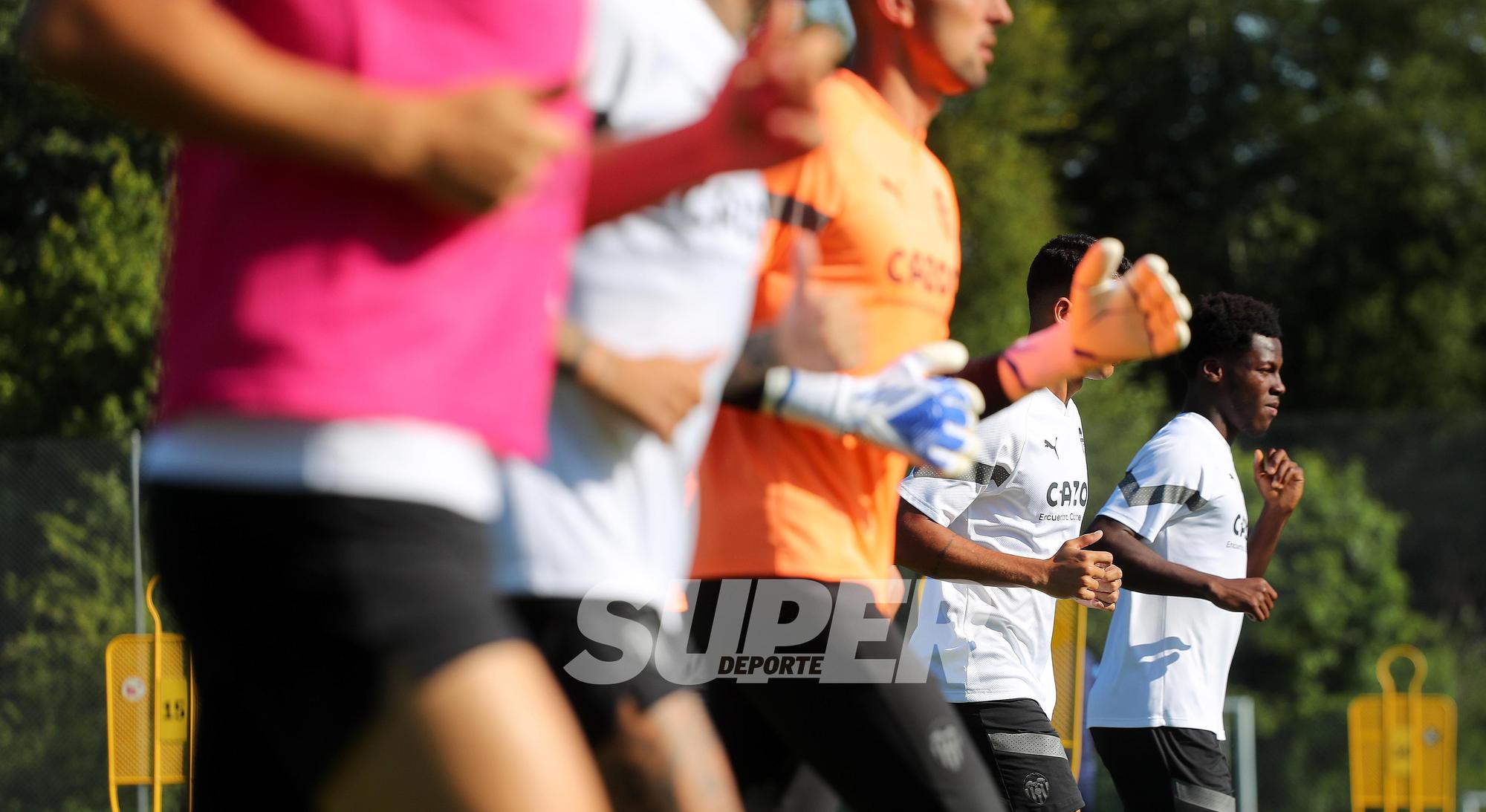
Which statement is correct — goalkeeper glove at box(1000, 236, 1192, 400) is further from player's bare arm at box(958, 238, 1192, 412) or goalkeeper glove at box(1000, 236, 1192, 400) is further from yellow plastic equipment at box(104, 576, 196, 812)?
yellow plastic equipment at box(104, 576, 196, 812)

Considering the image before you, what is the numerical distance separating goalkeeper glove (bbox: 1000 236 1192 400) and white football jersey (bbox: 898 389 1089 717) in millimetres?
1567

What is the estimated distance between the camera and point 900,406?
3.15m

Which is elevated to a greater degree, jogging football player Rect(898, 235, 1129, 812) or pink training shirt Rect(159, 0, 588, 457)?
pink training shirt Rect(159, 0, 588, 457)

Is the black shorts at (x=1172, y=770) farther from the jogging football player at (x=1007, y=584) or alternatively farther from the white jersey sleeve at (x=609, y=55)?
the white jersey sleeve at (x=609, y=55)

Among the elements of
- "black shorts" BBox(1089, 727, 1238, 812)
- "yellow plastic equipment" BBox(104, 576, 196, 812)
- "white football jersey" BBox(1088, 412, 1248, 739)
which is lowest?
"yellow plastic equipment" BBox(104, 576, 196, 812)

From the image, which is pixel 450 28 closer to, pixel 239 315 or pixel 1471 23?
pixel 239 315

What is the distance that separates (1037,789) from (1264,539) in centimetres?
152

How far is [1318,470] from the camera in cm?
1666

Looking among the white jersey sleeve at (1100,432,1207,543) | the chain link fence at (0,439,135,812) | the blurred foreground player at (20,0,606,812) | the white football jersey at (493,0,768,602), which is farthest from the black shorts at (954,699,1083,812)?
the chain link fence at (0,439,135,812)

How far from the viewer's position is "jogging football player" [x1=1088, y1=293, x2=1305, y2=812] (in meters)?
5.46

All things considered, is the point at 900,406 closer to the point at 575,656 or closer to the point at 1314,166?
the point at 575,656

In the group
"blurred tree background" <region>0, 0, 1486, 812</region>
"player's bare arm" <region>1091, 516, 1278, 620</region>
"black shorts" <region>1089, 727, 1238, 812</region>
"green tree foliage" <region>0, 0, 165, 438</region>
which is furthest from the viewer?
"green tree foliage" <region>0, 0, 165, 438</region>

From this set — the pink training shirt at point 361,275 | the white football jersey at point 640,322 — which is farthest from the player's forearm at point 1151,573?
the pink training shirt at point 361,275

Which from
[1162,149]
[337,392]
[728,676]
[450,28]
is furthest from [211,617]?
[1162,149]
